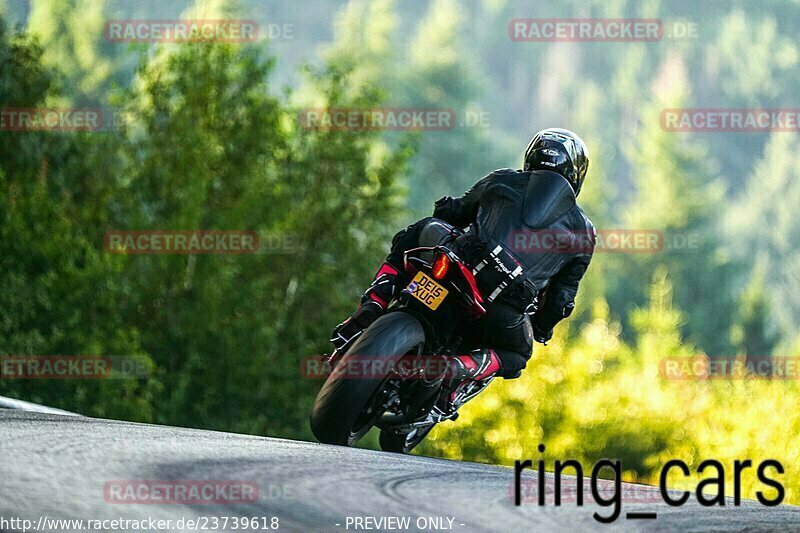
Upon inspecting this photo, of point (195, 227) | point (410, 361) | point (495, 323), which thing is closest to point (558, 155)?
point (495, 323)

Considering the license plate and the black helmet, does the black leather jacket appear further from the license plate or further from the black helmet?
the license plate

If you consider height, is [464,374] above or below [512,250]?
below

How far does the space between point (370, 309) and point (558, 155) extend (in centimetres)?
134

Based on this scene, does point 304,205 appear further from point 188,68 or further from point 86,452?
point 86,452

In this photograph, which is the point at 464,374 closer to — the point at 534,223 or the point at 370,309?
the point at 370,309

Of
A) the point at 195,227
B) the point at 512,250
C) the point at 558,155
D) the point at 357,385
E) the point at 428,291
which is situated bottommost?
the point at 357,385

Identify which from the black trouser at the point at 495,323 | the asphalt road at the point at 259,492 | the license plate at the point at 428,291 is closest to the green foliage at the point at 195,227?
the black trouser at the point at 495,323

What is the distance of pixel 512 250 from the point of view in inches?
261

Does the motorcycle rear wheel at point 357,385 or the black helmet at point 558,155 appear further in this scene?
the black helmet at point 558,155

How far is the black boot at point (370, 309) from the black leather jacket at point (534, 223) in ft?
1.63

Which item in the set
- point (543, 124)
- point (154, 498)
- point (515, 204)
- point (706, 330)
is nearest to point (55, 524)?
point (154, 498)

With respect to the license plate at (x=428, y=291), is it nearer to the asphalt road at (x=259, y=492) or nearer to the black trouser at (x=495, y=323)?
the black trouser at (x=495, y=323)

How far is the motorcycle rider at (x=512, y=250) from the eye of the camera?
6.56m

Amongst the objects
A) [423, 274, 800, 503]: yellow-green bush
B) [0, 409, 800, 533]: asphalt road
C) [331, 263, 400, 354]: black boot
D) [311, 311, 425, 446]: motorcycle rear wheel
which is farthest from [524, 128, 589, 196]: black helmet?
[423, 274, 800, 503]: yellow-green bush
